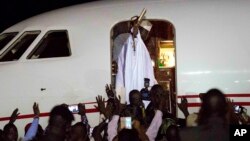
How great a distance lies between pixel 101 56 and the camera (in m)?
10.2

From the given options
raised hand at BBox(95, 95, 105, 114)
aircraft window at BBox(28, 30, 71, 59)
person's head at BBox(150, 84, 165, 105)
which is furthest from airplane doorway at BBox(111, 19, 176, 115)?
raised hand at BBox(95, 95, 105, 114)

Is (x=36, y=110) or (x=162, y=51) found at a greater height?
(x=162, y=51)

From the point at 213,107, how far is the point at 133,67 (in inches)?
191

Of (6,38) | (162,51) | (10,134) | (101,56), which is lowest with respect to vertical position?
(10,134)

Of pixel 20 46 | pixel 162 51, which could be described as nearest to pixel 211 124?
pixel 20 46

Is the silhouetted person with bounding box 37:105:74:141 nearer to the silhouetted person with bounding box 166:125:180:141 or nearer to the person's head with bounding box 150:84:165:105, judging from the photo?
the silhouetted person with bounding box 166:125:180:141

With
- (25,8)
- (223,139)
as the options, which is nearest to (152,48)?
(223,139)

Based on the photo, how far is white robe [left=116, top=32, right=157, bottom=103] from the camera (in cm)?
1070

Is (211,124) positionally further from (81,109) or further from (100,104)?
(81,109)

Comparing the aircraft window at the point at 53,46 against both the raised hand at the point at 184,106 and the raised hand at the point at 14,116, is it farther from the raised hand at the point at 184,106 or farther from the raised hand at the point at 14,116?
the raised hand at the point at 184,106

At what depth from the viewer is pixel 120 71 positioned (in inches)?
429

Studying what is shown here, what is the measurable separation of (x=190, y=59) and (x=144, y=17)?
1224 millimetres

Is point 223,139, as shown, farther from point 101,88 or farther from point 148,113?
point 101,88

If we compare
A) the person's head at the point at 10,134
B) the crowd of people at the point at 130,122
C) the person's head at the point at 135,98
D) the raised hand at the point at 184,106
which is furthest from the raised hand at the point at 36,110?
the raised hand at the point at 184,106
